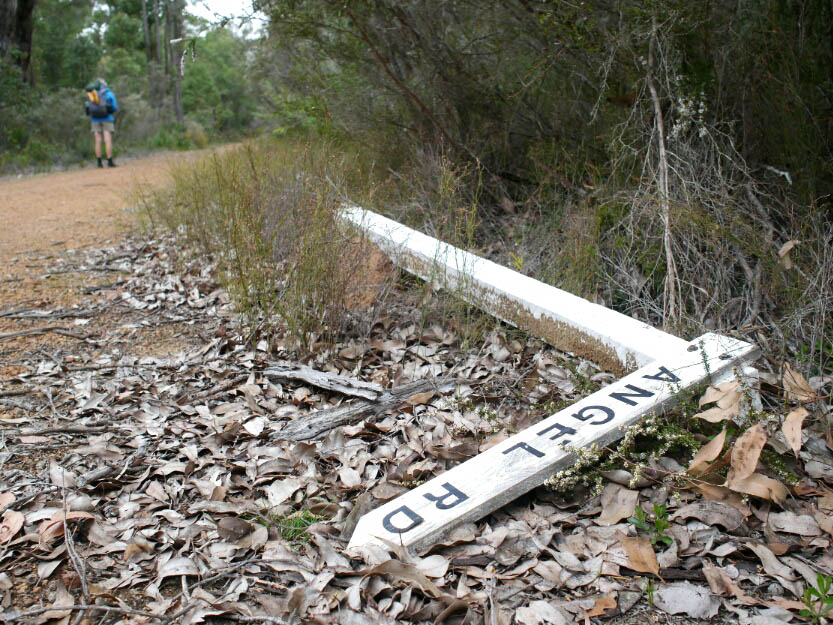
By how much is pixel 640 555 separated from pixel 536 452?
0.52 meters

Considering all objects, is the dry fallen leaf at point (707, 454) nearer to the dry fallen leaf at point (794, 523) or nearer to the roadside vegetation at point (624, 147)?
the dry fallen leaf at point (794, 523)

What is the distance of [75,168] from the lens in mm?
12727

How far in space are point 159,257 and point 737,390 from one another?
189 inches

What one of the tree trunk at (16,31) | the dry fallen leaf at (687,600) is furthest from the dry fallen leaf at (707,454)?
the tree trunk at (16,31)

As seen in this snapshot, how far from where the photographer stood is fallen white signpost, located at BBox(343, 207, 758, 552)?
2.29 m

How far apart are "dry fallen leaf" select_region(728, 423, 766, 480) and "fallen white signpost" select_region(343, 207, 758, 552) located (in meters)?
0.39

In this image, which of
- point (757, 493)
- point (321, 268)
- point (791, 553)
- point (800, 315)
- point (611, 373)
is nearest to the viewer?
point (791, 553)

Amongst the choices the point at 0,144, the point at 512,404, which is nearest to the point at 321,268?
the point at 512,404

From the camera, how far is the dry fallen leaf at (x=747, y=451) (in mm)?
2277

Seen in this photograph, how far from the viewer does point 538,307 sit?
141 inches

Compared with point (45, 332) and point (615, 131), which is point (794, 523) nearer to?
point (615, 131)

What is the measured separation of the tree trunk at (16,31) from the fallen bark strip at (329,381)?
1304cm

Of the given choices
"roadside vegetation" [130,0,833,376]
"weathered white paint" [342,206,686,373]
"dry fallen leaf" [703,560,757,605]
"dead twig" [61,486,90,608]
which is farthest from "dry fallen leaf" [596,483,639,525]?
"dead twig" [61,486,90,608]

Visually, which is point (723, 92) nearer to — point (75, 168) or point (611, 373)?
point (611, 373)
